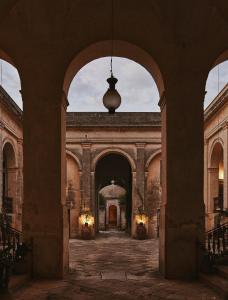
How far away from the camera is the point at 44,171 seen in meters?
6.86

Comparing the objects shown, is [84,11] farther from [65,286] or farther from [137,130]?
[137,130]

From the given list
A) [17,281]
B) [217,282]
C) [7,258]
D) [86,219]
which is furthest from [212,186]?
[17,281]

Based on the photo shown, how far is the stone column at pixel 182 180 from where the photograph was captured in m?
6.67

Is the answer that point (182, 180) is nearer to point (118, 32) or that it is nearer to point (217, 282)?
point (217, 282)

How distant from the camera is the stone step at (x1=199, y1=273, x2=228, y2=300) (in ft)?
18.2

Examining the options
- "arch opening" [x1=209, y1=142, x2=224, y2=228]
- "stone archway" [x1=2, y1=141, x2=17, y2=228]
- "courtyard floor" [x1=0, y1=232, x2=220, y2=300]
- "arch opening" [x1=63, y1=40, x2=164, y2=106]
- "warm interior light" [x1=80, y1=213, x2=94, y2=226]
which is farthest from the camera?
"warm interior light" [x1=80, y1=213, x2=94, y2=226]

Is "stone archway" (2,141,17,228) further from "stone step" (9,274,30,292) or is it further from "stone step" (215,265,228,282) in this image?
"stone step" (215,265,228,282)

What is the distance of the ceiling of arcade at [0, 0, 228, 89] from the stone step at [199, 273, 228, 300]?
14.2 ft

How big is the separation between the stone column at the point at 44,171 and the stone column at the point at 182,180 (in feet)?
7.57

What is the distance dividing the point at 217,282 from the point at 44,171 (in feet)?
13.6

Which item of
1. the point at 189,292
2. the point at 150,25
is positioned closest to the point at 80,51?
the point at 150,25

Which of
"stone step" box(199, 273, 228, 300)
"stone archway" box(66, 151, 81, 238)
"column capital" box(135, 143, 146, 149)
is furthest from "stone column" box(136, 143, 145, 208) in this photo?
"stone step" box(199, 273, 228, 300)

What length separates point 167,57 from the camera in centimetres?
704

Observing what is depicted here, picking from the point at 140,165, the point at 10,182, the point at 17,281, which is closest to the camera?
the point at 17,281
